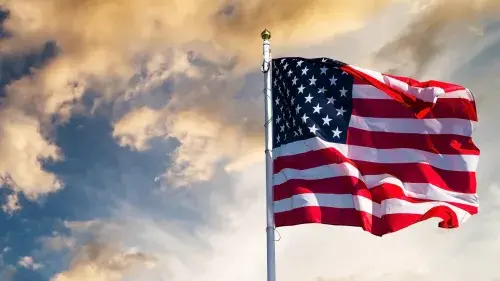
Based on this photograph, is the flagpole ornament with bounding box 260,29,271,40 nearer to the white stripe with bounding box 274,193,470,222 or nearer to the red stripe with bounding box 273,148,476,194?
the red stripe with bounding box 273,148,476,194

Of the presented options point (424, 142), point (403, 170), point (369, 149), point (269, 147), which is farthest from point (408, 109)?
point (269, 147)

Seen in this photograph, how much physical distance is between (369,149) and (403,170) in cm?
139

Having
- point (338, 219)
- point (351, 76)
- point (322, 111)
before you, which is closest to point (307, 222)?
point (338, 219)

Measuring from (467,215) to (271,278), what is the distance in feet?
23.8

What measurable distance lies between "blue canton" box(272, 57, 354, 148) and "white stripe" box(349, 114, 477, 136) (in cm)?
77

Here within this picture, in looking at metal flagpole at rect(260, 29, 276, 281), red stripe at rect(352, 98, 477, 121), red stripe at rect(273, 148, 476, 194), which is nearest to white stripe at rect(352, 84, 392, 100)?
red stripe at rect(352, 98, 477, 121)

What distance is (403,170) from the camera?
80.5ft

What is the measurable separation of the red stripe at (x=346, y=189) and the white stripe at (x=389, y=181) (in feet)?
0.54

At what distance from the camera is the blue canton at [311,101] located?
2489cm

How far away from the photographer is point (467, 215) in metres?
24.1

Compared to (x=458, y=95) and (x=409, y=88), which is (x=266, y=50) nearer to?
(x=409, y=88)

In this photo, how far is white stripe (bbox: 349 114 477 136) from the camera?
24938 mm

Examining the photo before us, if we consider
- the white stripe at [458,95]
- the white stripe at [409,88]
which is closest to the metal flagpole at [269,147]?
the white stripe at [409,88]

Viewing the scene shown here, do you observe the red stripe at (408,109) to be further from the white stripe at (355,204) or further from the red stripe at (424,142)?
the white stripe at (355,204)
